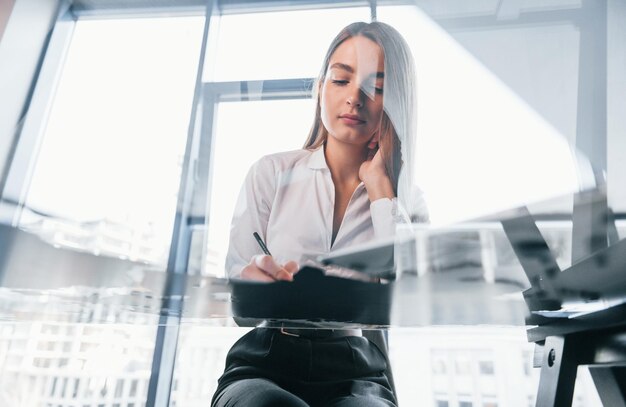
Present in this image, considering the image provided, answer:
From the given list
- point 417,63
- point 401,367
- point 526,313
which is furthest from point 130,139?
point 401,367

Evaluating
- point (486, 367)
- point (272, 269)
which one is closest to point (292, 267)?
point (272, 269)

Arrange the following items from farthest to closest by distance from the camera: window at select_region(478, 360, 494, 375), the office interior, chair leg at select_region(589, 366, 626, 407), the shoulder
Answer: window at select_region(478, 360, 494, 375) → chair leg at select_region(589, 366, 626, 407) → the shoulder → the office interior

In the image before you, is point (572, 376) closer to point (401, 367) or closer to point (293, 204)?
point (293, 204)

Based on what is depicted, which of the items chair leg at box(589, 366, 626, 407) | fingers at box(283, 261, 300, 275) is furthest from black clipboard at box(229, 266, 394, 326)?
chair leg at box(589, 366, 626, 407)

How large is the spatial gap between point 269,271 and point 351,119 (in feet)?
0.49

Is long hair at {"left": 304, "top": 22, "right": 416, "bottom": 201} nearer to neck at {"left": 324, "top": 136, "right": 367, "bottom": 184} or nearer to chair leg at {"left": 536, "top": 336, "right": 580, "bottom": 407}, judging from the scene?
neck at {"left": 324, "top": 136, "right": 367, "bottom": 184}

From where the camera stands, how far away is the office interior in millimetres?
262

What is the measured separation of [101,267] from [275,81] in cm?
23

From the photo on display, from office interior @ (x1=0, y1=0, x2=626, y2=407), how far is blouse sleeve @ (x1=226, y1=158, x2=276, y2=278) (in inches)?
0.4

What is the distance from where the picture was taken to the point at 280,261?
12.5 inches

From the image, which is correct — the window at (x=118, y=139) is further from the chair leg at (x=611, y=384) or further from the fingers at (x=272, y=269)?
the chair leg at (x=611, y=384)

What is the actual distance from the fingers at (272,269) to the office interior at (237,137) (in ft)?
0.11

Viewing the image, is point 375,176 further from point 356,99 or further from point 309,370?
point 309,370

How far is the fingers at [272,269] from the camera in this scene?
1.00 ft
